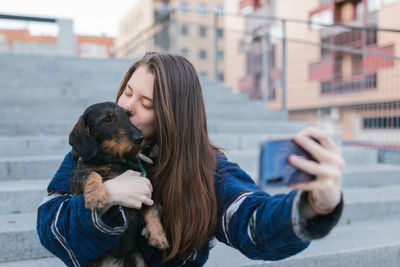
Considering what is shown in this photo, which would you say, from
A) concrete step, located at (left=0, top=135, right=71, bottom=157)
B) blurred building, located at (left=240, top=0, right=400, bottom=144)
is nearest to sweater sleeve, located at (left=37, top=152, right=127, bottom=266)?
concrete step, located at (left=0, top=135, right=71, bottom=157)

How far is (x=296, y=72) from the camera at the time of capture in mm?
7793

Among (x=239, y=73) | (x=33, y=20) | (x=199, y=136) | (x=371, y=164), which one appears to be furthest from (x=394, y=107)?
(x=33, y=20)

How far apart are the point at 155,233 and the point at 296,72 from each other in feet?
22.5

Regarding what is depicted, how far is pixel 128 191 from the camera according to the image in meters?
1.50

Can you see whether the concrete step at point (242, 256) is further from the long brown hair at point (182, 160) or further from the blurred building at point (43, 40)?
the blurred building at point (43, 40)

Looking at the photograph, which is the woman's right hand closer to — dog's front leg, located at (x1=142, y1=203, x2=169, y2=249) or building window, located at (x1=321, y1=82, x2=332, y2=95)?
dog's front leg, located at (x1=142, y1=203, x2=169, y2=249)

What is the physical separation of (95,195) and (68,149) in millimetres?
2813

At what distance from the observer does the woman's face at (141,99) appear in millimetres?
1746

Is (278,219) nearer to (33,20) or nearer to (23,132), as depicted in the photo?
(23,132)

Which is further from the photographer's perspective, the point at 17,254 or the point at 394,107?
the point at 394,107

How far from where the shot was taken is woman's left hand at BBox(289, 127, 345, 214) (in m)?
1.02

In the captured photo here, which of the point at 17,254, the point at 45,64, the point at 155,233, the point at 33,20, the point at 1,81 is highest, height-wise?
the point at 33,20

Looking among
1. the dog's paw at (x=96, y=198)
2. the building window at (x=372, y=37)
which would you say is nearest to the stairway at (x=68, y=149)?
the dog's paw at (x=96, y=198)

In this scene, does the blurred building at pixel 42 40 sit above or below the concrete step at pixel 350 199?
above
